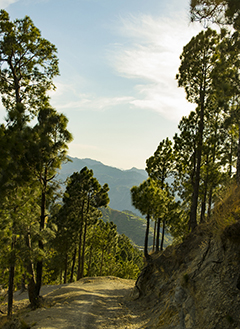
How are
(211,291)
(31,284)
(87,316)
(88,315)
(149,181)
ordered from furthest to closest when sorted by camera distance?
(149,181) → (31,284) → (88,315) → (87,316) → (211,291)

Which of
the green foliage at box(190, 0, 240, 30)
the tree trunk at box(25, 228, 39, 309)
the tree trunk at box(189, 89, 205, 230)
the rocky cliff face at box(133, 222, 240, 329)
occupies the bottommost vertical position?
the tree trunk at box(25, 228, 39, 309)

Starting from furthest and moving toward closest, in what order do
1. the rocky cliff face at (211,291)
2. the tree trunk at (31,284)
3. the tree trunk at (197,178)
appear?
the tree trunk at (197,178)
the tree trunk at (31,284)
the rocky cliff face at (211,291)

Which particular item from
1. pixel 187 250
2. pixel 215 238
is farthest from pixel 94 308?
pixel 215 238

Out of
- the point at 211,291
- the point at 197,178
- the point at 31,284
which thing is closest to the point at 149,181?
the point at 197,178

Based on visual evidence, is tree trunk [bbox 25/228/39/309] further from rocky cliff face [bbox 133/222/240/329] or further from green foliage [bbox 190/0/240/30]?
green foliage [bbox 190/0/240/30]

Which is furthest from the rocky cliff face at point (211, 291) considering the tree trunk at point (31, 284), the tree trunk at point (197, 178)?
the tree trunk at point (197, 178)

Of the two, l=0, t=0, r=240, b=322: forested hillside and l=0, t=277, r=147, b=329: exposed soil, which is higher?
l=0, t=0, r=240, b=322: forested hillside

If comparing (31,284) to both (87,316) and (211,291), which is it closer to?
Answer: (87,316)

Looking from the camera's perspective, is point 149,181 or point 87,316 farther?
point 149,181

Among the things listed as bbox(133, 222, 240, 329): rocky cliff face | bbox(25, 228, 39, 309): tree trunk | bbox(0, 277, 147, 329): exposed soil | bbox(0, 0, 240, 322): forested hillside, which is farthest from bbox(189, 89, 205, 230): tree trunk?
bbox(25, 228, 39, 309): tree trunk

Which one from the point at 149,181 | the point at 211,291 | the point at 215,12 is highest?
the point at 215,12

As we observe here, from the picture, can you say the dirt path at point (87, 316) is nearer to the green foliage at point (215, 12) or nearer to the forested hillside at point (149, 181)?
the forested hillside at point (149, 181)

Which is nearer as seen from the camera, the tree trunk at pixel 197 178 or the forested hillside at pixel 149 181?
the forested hillside at pixel 149 181

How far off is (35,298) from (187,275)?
8.81 metres
